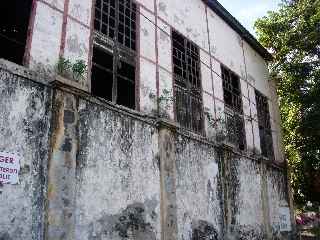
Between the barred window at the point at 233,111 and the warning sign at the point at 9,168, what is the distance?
7.38m

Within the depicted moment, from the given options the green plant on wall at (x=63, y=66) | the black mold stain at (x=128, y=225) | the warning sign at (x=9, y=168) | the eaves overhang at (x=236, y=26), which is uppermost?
the eaves overhang at (x=236, y=26)

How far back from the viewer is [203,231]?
9500 millimetres

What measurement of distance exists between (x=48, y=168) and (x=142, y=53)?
4.11 m

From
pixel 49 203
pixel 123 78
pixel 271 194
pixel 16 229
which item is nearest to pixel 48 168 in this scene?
pixel 49 203

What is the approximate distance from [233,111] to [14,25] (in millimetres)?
7338

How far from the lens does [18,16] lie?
777 centimetres

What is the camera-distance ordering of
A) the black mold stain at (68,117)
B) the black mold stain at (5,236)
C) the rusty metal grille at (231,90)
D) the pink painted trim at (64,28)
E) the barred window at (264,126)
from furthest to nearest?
the barred window at (264,126), the rusty metal grille at (231,90), the pink painted trim at (64,28), the black mold stain at (68,117), the black mold stain at (5,236)

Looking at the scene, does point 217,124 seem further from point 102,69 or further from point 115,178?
point 115,178

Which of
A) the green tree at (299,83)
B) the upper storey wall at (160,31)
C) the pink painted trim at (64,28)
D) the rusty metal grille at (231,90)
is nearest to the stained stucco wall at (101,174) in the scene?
the upper storey wall at (160,31)

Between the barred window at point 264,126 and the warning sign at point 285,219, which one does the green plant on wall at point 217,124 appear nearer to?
the barred window at point 264,126

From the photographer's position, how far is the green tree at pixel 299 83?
15.3m

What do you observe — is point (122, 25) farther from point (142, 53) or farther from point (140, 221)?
point (140, 221)

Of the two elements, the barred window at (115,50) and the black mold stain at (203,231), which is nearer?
the barred window at (115,50)

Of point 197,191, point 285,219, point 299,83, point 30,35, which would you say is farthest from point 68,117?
point 299,83
